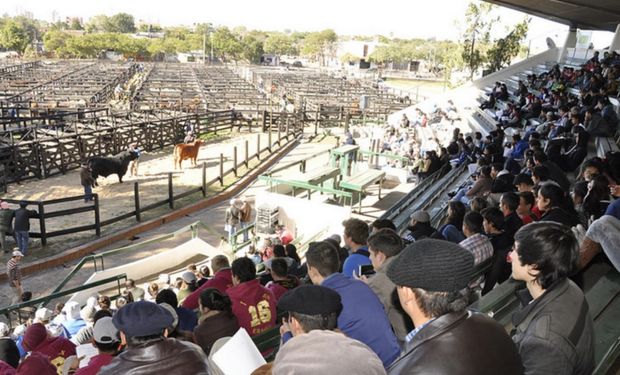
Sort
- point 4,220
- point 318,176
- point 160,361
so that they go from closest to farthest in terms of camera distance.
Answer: point 160,361 < point 4,220 < point 318,176

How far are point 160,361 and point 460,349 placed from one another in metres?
1.37

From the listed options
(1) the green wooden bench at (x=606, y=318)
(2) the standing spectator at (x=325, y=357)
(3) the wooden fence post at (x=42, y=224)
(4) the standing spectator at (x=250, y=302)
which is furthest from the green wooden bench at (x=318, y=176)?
(2) the standing spectator at (x=325, y=357)

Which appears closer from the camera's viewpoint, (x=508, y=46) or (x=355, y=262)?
(x=355, y=262)

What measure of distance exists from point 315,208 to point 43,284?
593cm

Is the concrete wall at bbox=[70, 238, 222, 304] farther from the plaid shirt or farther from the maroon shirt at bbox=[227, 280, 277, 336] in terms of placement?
the plaid shirt

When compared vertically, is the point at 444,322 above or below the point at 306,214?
above

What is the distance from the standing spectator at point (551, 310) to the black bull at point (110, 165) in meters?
15.3

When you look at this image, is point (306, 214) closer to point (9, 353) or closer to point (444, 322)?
point (9, 353)

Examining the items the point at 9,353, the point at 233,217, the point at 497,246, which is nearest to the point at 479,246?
the point at 497,246

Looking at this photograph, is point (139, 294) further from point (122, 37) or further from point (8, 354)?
point (122, 37)

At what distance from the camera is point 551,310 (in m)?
2.52

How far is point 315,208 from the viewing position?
12.0 metres

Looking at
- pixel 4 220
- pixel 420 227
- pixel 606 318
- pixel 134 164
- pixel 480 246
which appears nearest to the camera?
pixel 606 318

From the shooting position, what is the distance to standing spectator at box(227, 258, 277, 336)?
4.46m
